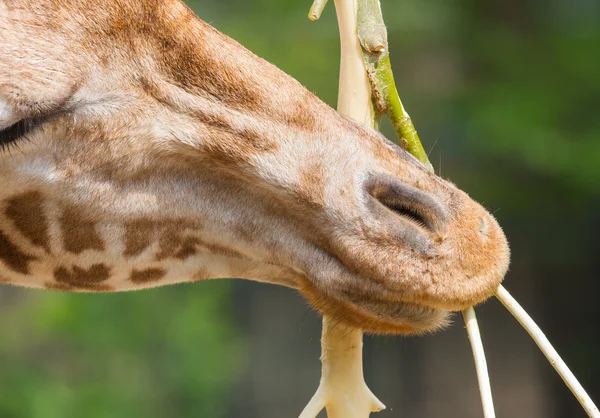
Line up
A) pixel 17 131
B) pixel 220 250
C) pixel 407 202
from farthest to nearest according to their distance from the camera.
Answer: pixel 220 250, pixel 407 202, pixel 17 131

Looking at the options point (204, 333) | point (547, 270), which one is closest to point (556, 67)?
point (547, 270)

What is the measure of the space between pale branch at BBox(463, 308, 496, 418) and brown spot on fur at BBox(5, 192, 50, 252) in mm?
700

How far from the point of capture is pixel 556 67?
230 inches

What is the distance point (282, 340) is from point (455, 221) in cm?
592

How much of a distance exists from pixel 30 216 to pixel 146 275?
0.77 feet

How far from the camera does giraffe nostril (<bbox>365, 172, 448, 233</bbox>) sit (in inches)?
54.5

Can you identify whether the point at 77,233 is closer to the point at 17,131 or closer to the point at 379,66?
the point at 17,131

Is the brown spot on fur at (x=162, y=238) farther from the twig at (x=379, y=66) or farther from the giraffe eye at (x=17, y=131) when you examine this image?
the twig at (x=379, y=66)

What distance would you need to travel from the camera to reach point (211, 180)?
1.45m

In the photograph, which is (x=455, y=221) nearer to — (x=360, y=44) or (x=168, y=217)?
(x=360, y=44)

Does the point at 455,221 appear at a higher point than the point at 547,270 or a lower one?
higher

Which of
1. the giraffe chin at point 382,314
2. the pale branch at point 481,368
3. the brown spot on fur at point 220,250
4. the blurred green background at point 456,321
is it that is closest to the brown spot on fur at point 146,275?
the brown spot on fur at point 220,250

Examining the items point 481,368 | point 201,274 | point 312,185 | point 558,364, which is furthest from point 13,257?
point 558,364

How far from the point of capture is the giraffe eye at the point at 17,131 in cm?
127
